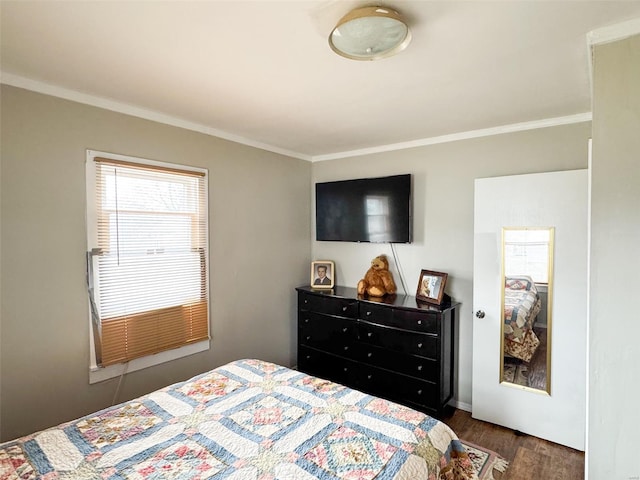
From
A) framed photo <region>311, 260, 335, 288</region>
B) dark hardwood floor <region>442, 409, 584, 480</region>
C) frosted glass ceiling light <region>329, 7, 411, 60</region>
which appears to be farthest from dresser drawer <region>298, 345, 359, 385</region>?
frosted glass ceiling light <region>329, 7, 411, 60</region>

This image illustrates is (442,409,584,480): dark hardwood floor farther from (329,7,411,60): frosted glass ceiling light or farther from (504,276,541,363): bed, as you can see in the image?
(329,7,411,60): frosted glass ceiling light

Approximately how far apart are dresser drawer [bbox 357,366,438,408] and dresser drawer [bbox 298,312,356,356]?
277 millimetres

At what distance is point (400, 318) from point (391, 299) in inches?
11.7

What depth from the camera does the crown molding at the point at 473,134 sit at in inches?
103

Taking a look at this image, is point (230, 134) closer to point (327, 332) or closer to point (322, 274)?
point (322, 274)

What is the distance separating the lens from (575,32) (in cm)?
151

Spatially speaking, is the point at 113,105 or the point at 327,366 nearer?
the point at 113,105

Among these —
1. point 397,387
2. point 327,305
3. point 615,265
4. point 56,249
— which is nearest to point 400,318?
point 397,387

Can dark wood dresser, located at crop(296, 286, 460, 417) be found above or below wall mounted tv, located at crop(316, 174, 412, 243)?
below

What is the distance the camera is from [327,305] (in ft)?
11.2

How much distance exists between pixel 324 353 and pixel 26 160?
2.78m

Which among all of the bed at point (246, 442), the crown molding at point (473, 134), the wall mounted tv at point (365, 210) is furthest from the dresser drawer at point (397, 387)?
the crown molding at point (473, 134)

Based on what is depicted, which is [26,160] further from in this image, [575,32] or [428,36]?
[575,32]

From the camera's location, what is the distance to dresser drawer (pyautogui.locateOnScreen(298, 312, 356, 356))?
328 centimetres
